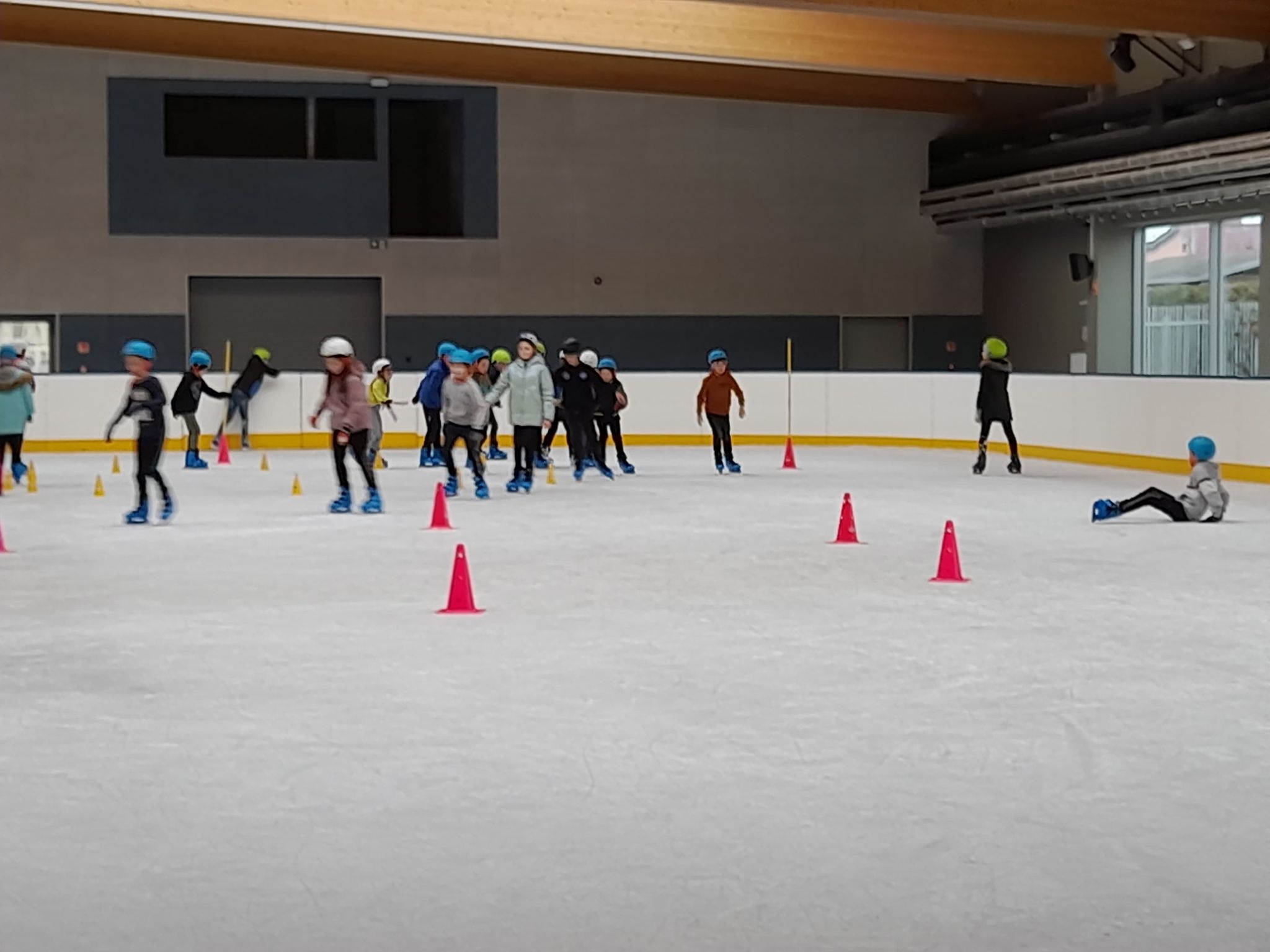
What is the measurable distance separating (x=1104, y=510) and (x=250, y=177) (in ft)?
64.9

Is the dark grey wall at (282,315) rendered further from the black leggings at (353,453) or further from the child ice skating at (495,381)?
the black leggings at (353,453)

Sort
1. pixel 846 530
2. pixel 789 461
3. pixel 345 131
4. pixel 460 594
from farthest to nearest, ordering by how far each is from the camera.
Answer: pixel 345 131, pixel 789 461, pixel 846 530, pixel 460 594

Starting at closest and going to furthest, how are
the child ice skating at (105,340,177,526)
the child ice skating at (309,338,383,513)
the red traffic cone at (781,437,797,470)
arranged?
the child ice skating at (105,340,177,526)
the child ice skating at (309,338,383,513)
the red traffic cone at (781,437,797,470)

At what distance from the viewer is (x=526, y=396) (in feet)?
57.2

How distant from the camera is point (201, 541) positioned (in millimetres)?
13008

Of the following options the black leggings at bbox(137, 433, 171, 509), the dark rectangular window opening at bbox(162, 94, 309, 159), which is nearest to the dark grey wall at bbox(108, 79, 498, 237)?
the dark rectangular window opening at bbox(162, 94, 309, 159)

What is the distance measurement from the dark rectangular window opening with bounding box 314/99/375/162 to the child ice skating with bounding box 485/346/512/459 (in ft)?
32.6

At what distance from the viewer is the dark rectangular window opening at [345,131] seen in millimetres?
32875

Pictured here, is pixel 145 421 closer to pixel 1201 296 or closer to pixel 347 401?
pixel 347 401

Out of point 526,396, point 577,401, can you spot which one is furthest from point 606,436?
point 526,396

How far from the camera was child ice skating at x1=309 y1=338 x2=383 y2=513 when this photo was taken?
589 inches

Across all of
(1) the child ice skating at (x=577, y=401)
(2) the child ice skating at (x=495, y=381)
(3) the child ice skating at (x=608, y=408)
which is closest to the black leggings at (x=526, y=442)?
(1) the child ice skating at (x=577, y=401)

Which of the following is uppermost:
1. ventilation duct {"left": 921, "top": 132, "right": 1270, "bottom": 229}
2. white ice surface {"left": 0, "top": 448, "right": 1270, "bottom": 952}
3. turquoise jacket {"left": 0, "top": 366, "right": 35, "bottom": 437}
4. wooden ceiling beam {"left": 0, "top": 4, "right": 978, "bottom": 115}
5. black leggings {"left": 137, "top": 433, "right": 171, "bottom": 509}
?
wooden ceiling beam {"left": 0, "top": 4, "right": 978, "bottom": 115}

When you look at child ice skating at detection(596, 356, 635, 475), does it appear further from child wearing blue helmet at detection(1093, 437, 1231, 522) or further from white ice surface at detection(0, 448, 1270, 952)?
white ice surface at detection(0, 448, 1270, 952)
